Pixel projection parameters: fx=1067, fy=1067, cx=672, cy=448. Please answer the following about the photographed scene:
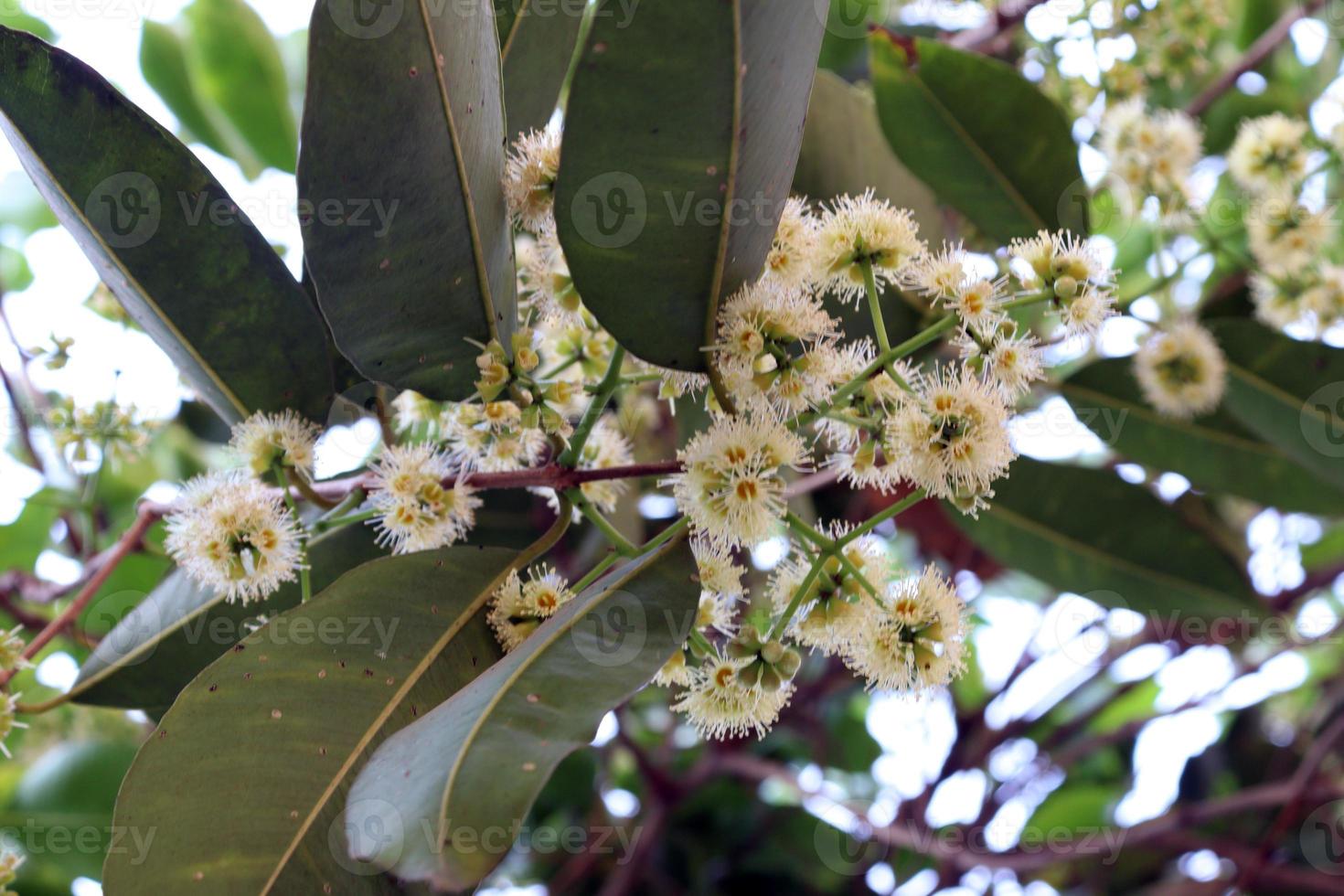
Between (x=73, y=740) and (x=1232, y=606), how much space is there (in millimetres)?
2183

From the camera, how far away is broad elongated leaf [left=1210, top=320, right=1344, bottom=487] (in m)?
1.62

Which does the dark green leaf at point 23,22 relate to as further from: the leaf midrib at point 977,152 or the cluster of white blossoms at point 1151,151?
the cluster of white blossoms at point 1151,151

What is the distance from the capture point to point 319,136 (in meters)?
0.90

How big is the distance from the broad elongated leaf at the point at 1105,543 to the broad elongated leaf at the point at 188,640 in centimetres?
100

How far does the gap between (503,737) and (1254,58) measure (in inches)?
83.1

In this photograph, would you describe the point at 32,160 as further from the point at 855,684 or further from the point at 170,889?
the point at 855,684

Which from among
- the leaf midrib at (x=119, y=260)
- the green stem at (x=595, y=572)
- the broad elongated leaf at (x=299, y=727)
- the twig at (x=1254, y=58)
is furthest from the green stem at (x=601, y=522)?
the twig at (x=1254, y=58)

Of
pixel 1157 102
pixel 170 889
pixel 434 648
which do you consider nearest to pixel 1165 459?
pixel 1157 102

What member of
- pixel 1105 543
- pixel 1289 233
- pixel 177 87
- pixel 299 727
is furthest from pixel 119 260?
pixel 1289 233

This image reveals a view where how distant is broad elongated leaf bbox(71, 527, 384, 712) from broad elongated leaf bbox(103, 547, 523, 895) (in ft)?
0.83

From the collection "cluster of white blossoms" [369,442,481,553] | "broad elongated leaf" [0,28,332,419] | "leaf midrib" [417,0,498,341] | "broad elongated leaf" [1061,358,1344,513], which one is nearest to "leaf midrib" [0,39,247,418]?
"broad elongated leaf" [0,28,332,419]

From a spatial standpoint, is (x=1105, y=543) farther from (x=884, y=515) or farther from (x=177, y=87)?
(x=177, y=87)

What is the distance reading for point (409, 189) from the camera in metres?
0.96

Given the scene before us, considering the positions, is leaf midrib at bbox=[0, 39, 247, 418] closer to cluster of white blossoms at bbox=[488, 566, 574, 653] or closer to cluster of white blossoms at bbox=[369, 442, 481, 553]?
cluster of white blossoms at bbox=[369, 442, 481, 553]
